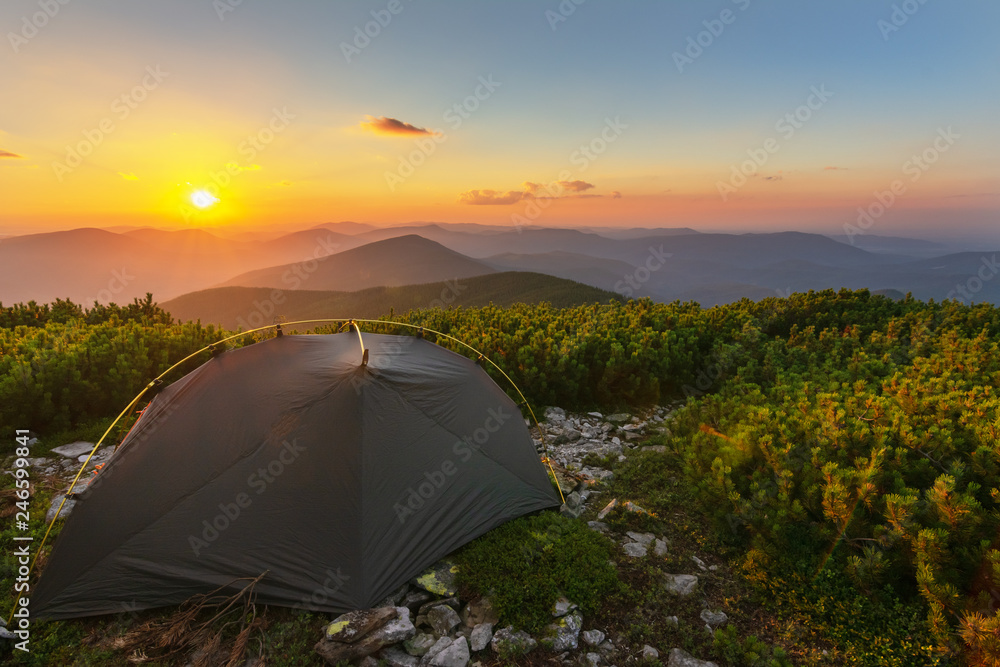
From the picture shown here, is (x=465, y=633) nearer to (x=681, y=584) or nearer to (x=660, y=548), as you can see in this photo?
(x=681, y=584)

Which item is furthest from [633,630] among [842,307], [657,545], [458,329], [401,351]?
[842,307]

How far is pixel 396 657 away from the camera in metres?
4.33

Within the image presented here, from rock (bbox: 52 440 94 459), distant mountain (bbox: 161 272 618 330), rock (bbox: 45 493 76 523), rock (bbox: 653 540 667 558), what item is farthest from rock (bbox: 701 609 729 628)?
distant mountain (bbox: 161 272 618 330)

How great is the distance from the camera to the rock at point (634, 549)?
582cm

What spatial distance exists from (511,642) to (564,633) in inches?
22.8

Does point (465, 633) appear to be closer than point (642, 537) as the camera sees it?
Yes

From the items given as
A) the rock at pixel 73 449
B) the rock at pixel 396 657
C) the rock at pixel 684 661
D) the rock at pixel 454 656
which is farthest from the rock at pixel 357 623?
the rock at pixel 73 449

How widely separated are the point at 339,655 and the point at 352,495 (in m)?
1.50

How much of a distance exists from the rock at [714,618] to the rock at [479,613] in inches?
89.5

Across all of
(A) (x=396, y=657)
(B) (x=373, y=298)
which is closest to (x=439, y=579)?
(A) (x=396, y=657)

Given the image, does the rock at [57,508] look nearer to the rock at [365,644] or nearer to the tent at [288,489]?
the tent at [288,489]

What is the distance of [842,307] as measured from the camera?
14375mm

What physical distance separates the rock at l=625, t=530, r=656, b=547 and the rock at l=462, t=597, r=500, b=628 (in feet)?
7.61

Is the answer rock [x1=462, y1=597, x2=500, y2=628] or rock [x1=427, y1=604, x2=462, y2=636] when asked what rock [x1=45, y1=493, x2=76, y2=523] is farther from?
rock [x1=462, y1=597, x2=500, y2=628]
